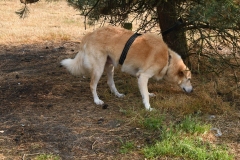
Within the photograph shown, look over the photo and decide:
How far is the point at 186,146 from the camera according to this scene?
4.01 meters

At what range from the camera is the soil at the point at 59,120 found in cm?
414

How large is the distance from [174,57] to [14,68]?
3677 millimetres

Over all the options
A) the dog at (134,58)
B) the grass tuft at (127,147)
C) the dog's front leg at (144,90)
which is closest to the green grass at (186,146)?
the grass tuft at (127,147)

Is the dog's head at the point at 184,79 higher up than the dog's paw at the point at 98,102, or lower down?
higher up

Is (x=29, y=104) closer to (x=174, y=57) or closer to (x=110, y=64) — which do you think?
(x=110, y=64)

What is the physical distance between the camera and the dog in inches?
222

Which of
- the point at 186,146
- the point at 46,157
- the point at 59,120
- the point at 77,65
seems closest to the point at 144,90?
the point at 77,65

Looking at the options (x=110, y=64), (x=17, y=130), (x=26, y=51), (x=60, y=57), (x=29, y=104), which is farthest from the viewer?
(x=26, y=51)

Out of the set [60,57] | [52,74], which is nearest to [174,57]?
[52,74]

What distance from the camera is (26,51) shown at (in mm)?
9391

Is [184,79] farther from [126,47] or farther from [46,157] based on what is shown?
[46,157]

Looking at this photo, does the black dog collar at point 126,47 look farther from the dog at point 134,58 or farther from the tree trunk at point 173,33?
the tree trunk at point 173,33

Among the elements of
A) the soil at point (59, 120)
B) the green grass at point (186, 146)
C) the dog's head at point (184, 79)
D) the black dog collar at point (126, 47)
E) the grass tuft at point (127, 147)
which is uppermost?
the black dog collar at point (126, 47)

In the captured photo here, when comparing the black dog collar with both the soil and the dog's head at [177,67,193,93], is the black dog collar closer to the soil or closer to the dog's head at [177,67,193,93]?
the soil
